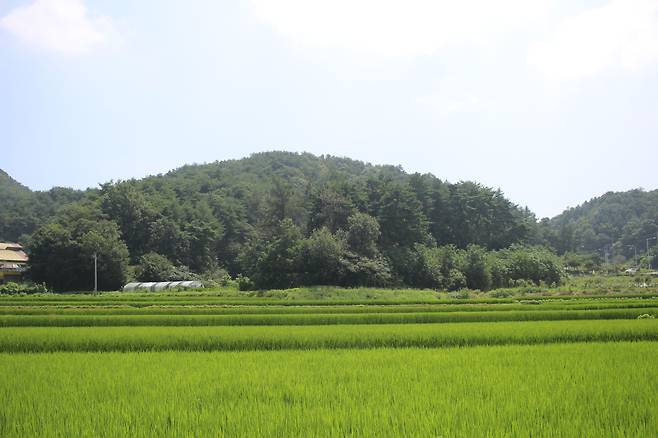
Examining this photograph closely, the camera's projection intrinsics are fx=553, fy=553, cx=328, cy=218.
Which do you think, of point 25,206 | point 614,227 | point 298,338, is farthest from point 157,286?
point 614,227

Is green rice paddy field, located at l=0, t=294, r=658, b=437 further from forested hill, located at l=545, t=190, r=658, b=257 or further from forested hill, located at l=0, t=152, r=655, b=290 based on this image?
forested hill, located at l=545, t=190, r=658, b=257

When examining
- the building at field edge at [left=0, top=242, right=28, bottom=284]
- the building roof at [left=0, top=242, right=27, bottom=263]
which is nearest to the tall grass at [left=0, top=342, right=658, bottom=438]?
the building at field edge at [left=0, top=242, right=28, bottom=284]

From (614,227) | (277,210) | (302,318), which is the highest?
(277,210)

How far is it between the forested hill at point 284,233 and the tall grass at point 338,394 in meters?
49.7

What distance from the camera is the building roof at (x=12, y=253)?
8950 cm

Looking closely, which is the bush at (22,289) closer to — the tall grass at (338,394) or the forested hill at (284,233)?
the forested hill at (284,233)

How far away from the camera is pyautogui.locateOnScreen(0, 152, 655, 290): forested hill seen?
6581cm

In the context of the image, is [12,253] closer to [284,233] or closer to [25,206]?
[25,206]

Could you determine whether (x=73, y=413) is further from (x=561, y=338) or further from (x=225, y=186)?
(x=225, y=186)

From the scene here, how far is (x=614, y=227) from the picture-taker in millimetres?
161375

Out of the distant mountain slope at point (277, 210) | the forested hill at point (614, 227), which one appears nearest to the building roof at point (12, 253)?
the distant mountain slope at point (277, 210)

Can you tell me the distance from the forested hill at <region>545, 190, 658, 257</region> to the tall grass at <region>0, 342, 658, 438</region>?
411 ft

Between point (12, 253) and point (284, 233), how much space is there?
53561 millimetres

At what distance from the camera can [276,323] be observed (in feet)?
80.7
